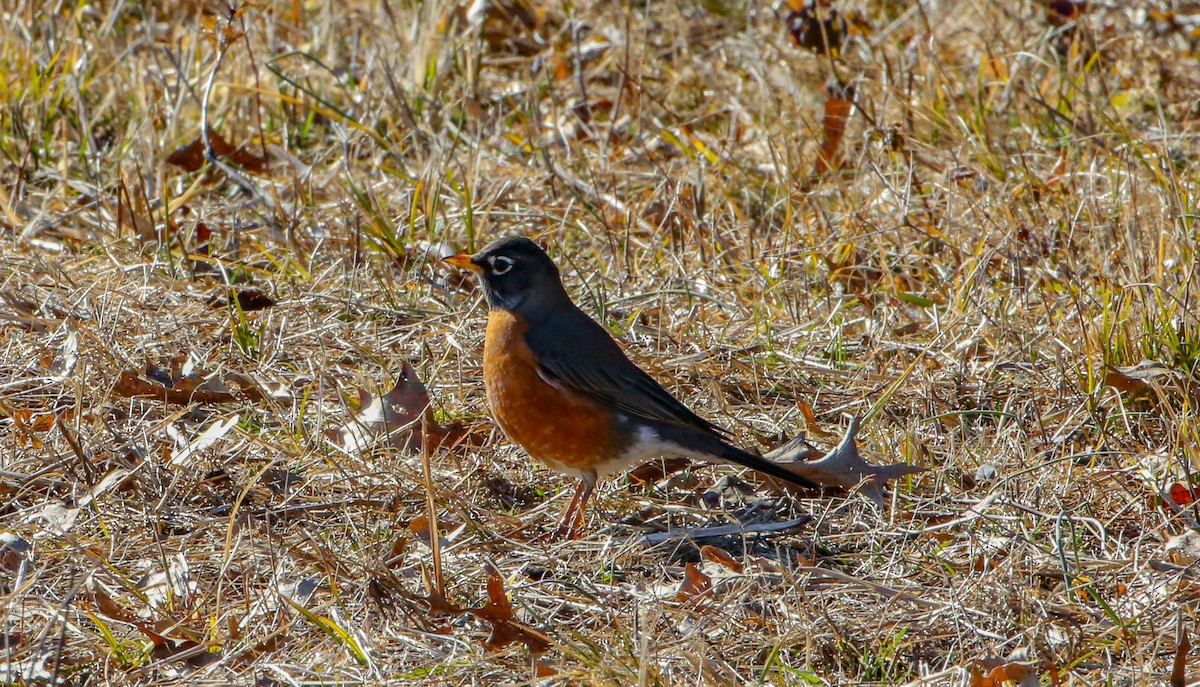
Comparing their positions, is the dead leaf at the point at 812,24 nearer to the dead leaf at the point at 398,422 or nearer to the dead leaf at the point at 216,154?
the dead leaf at the point at 216,154

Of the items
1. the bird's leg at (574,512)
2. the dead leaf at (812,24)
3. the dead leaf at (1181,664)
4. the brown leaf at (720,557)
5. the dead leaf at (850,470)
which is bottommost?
the bird's leg at (574,512)

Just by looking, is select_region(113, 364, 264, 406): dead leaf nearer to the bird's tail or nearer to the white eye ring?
the white eye ring

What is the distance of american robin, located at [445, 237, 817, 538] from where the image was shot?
3842mm

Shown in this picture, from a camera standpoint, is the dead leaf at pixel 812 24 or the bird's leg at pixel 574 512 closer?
the bird's leg at pixel 574 512

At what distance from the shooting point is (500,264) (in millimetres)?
4191

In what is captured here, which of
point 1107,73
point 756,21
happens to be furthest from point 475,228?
point 1107,73

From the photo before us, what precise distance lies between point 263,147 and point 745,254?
2116 millimetres

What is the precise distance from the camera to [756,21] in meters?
7.13

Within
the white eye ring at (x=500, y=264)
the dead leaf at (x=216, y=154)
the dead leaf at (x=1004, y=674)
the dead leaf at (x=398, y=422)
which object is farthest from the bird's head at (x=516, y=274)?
the dead leaf at (x=216, y=154)

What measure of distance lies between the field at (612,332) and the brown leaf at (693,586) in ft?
0.05

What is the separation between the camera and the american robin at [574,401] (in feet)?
12.6

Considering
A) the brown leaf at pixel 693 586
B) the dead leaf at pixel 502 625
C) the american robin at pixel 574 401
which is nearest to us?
the dead leaf at pixel 502 625

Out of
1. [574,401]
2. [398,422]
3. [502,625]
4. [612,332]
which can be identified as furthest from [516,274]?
[502,625]

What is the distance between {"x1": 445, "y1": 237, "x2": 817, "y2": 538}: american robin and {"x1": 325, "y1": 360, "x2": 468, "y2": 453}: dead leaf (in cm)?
25
